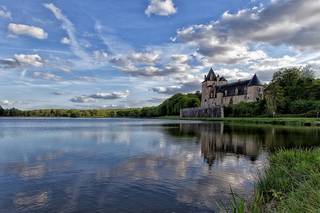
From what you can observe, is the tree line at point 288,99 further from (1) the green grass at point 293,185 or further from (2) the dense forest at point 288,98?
(1) the green grass at point 293,185

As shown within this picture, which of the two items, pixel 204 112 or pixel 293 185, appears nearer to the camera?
pixel 293 185

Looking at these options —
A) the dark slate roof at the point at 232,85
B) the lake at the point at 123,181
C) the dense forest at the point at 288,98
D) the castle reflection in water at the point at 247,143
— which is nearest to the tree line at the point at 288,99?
the dense forest at the point at 288,98

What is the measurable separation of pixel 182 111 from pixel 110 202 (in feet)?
417

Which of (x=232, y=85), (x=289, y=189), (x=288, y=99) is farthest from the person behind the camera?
(x=232, y=85)

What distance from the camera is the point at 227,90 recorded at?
4409 inches

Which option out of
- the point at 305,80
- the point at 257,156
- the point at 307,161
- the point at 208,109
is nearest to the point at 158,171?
the point at 307,161

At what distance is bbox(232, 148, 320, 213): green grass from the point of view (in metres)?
5.55

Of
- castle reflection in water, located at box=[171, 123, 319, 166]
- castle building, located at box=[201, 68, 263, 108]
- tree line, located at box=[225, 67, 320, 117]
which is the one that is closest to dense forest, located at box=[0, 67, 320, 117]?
tree line, located at box=[225, 67, 320, 117]

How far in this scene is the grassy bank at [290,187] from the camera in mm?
5648

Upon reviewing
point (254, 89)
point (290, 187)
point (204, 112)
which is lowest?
point (290, 187)

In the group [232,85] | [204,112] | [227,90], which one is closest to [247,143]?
[232,85]

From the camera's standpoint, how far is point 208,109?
111 m

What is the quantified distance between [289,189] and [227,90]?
4195 inches

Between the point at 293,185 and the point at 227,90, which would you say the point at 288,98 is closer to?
the point at 227,90
